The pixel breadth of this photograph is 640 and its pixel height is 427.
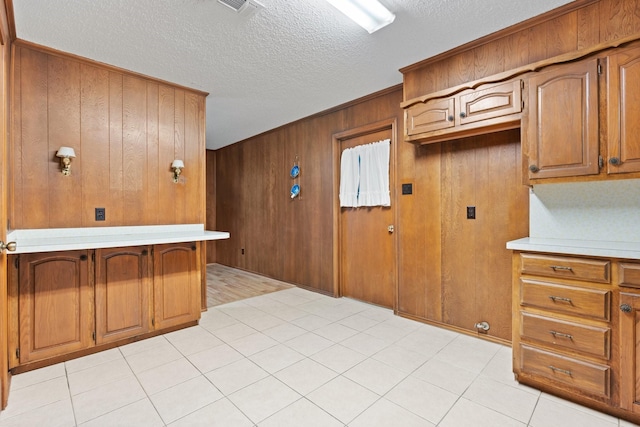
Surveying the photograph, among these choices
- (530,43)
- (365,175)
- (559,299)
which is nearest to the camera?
(559,299)

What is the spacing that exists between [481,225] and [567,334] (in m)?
1.09

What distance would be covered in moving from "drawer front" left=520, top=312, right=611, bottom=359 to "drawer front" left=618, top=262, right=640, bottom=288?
0.92 feet

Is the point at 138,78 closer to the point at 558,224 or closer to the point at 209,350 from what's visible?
the point at 209,350

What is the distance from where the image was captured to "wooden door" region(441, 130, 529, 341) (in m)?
2.53

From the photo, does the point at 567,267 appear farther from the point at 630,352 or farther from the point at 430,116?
the point at 430,116

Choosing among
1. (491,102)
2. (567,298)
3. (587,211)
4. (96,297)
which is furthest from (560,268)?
(96,297)

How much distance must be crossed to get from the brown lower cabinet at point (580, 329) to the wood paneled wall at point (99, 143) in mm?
3102

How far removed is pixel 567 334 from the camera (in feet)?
5.87

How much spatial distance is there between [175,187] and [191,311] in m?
1.29

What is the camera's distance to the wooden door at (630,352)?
159 centimetres

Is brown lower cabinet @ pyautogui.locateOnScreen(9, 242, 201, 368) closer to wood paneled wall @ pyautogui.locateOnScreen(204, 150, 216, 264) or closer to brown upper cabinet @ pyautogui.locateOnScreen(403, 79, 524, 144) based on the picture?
brown upper cabinet @ pyautogui.locateOnScreen(403, 79, 524, 144)

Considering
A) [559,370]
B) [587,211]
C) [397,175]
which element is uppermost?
[397,175]

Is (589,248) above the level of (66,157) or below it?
below

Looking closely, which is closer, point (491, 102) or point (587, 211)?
point (587, 211)
